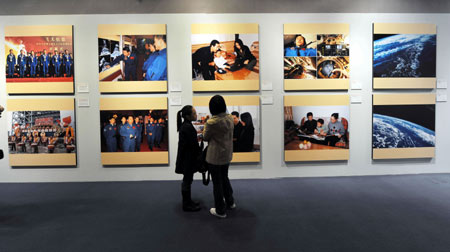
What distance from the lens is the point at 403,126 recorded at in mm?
5910

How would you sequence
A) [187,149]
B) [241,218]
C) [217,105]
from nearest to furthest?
[217,105] < [241,218] < [187,149]

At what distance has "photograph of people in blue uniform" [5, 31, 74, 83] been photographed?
5.61m

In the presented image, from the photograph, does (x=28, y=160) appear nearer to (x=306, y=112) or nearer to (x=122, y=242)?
(x=122, y=242)

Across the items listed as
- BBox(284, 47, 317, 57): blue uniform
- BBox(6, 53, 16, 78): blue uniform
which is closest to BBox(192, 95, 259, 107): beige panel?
BBox(284, 47, 317, 57): blue uniform

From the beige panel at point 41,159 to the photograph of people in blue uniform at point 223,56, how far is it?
351cm

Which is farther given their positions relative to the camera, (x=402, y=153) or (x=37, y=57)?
(x=402, y=153)

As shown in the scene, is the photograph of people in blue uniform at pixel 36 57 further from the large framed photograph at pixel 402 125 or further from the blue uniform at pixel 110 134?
the large framed photograph at pixel 402 125

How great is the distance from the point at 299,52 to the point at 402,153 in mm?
3533

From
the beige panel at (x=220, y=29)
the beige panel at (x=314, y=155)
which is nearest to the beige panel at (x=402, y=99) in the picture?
the beige panel at (x=314, y=155)

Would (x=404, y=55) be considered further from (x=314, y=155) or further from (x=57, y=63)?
(x=57, y=63)

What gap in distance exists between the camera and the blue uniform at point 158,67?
5.65m

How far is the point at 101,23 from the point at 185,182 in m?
4.38

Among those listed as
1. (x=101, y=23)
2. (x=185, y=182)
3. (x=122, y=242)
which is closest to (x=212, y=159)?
(x=185, y=182)

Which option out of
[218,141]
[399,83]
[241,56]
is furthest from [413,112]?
[218,141]
